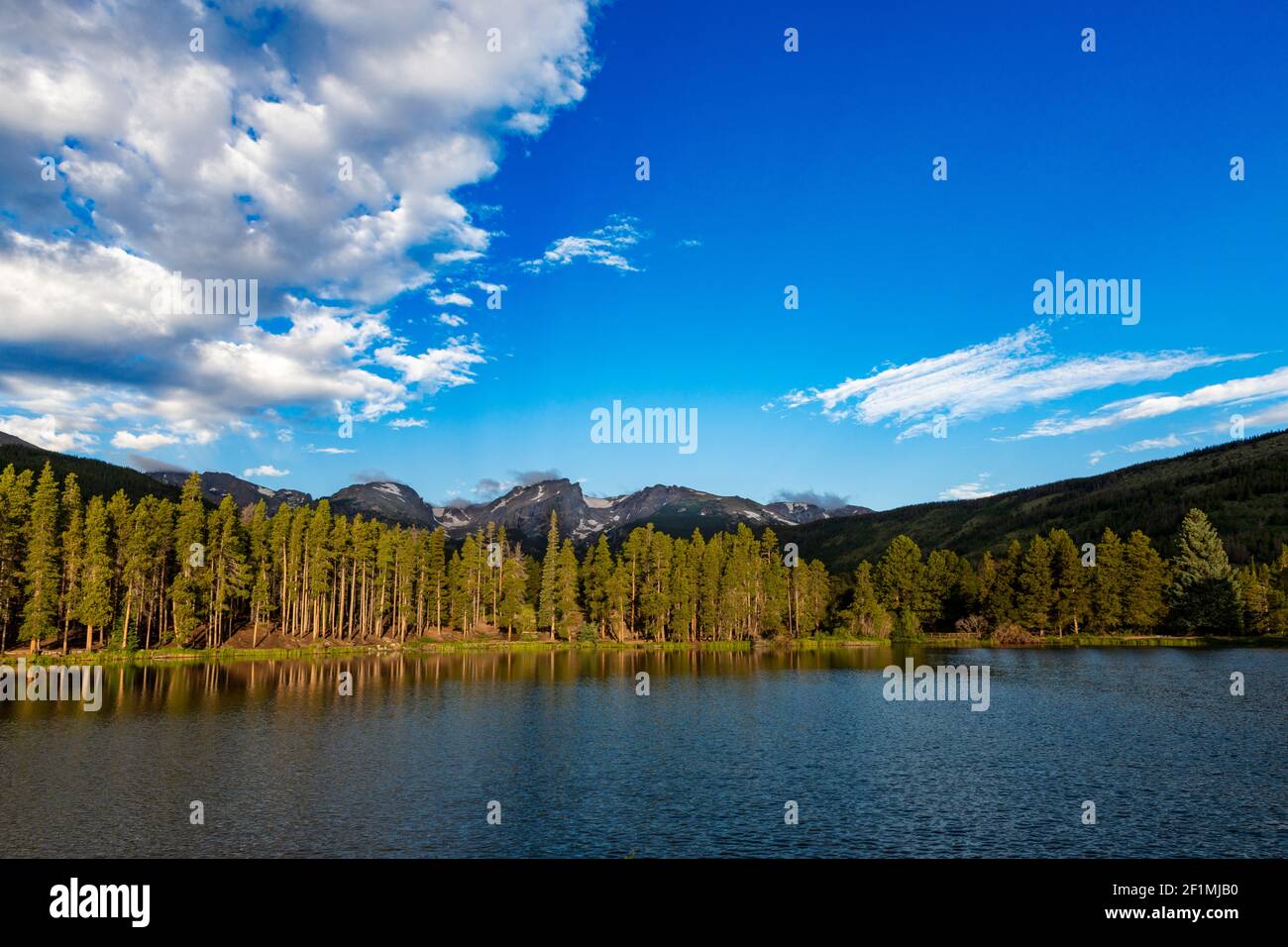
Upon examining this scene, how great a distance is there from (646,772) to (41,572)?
280 feet

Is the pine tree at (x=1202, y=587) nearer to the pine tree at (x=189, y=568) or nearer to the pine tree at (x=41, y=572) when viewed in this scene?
the pine tree at (x=189, y=568)

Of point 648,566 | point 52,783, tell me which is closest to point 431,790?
point 52,783

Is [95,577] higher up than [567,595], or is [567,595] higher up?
[95,577]

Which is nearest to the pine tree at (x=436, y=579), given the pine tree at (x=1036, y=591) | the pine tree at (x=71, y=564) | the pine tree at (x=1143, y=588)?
the pine tree at (x=71, y=564)

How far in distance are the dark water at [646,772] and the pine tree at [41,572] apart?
30679 millimetres

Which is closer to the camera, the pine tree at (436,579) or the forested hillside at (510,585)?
the forested hillside at (510,585)

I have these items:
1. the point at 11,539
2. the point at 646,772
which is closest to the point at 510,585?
the point at 11,539

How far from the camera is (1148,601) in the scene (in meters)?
133

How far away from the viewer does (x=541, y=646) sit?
13225 centimetres

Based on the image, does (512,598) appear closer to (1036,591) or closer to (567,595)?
(567,595)

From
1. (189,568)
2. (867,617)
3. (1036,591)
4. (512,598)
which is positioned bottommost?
(867,617)

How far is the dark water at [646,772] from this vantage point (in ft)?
90.6

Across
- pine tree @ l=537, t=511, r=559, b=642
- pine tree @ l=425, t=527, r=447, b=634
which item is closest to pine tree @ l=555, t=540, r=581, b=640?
pine tree @ l=537, t=511, r=559, b=642

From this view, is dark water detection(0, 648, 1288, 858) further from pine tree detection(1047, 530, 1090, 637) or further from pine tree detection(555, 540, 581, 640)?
pine tree detection(1047, 530, 1090, 637)
